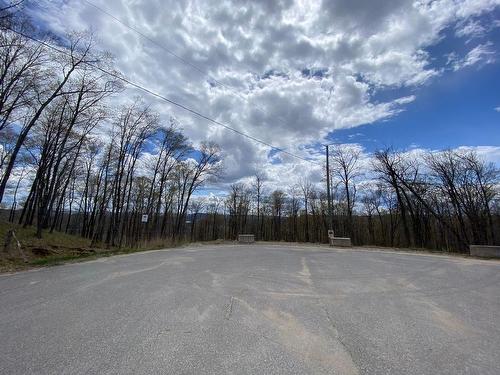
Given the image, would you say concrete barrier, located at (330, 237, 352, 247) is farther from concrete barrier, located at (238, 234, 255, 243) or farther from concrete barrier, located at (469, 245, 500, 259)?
concrete barrier, located at (469, 245, 500, 259)

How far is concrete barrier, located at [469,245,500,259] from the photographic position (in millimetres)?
16016

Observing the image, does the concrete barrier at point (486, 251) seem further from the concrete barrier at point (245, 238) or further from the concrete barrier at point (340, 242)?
the concrete barrier at point (245, 238)

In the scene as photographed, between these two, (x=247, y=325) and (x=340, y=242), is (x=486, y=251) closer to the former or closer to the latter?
(x=340, y=242)

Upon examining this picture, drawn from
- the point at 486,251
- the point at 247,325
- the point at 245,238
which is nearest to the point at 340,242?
the point at 245,238

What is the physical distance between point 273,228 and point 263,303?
2585 inches

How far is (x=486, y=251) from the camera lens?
16.4 metres

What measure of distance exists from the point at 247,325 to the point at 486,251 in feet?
57.2

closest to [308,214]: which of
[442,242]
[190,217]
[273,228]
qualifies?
[273,228]

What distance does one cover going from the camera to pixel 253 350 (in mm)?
3857

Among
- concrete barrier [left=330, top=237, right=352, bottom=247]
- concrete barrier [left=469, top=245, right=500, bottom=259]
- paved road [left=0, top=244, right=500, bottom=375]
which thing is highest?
concrete barrier [left=330, top=237, right=352, bottom=247]

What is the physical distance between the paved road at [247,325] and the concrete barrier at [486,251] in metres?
9.47

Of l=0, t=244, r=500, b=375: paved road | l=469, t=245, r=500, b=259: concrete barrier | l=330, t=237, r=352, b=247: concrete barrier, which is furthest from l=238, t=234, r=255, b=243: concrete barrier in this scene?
l=0, t=244, r=500, b=375: paved road

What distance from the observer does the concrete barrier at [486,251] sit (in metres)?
16.0

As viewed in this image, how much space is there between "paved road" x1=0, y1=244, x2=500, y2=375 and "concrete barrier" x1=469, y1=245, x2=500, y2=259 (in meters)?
9.47
